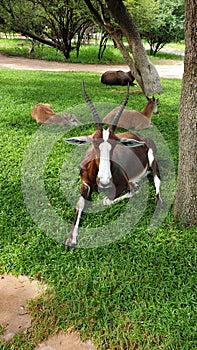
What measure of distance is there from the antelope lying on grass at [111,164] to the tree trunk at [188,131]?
1.48 feet

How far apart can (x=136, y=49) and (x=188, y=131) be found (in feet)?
20.2

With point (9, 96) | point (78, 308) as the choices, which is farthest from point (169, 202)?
point (9, 96)

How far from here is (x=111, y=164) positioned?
3549mm

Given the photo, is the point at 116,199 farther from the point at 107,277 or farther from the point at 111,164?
the point at 107,277

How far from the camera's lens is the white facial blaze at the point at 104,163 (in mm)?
3201

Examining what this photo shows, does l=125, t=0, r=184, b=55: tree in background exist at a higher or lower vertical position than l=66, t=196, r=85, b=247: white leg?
higher

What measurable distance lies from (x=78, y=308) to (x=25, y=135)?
12.1 feet

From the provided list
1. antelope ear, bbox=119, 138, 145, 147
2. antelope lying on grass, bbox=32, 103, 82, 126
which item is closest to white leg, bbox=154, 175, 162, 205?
antelope ear, bbox=119, 138, 145, 147

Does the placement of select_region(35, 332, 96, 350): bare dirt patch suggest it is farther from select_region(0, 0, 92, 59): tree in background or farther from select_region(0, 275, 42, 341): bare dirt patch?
select_region(0, 0, 92, 59): tree in background

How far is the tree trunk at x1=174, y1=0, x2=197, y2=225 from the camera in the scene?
2812mm

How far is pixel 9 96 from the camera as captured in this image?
26.8 ft

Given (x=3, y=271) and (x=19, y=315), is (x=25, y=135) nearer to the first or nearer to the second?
(x=3, y=271)

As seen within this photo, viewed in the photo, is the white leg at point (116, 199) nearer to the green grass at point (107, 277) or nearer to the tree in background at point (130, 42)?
the green grass at point (107, 277)

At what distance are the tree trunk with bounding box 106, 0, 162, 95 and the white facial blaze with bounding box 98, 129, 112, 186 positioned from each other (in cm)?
538
